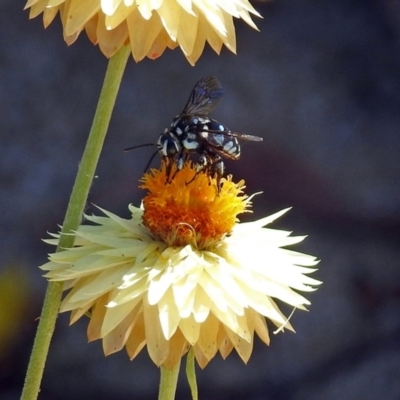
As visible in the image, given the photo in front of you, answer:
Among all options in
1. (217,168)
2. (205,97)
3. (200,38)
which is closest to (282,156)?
(205,97)

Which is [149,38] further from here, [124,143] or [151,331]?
[124,143]

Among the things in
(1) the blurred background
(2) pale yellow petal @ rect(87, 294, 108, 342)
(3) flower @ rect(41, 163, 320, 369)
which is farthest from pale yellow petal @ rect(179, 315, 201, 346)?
(1) the blurred background

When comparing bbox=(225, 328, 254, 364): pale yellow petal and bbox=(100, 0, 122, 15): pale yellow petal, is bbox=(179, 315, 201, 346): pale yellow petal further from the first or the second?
bbox=(100, 0, 122, 15): pale yellow petal

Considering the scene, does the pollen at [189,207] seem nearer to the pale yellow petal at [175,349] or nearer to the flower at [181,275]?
the flower at [181,275]

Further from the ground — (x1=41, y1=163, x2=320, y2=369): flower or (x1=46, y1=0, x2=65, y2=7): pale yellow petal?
(x1=46, y1=0, x2=65, y2=7): pale yellow petal

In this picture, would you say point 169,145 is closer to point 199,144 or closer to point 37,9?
point 199,144

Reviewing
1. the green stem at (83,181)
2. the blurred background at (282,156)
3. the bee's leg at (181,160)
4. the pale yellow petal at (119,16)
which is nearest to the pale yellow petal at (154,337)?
the green stem at (83,181)
